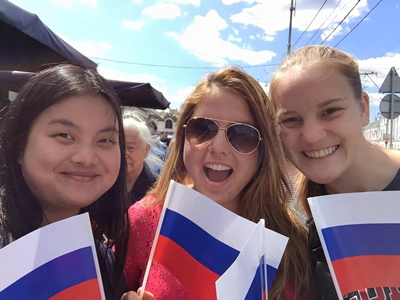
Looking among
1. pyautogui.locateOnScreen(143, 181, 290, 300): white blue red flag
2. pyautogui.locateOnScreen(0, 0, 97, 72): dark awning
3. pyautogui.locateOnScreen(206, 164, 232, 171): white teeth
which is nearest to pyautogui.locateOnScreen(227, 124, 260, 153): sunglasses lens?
pyautogui.locateOnScreen(206, 164, 232, 171): white teeth

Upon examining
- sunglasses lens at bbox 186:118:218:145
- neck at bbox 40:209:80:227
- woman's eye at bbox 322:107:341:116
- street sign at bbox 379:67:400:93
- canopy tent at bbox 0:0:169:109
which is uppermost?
canopy tent at bbox 0:0:169:109

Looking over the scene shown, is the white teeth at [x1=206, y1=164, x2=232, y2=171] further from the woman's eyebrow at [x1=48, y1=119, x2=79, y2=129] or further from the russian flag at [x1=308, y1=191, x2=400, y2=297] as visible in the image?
the woman's eyebrow at [x1=48, y1=119, x2=79, y2=129]

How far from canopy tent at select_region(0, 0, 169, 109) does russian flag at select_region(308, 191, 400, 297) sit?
3123mm

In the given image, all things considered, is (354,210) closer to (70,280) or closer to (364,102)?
(364,102)

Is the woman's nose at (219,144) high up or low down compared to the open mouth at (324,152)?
up

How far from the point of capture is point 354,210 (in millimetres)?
1262

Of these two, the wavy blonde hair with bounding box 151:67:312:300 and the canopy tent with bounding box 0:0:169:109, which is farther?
the canopy tent with bounding box 0:0:169:109

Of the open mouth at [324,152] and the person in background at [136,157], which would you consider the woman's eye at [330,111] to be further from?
the person in background at [136,157]

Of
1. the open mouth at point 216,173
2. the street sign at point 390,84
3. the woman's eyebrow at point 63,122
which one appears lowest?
the open mouth at point 216,173

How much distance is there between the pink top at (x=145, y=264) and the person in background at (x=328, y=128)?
2.21ft

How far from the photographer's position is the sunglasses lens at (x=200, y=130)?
5.86ft

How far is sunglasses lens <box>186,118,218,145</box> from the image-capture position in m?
1.79

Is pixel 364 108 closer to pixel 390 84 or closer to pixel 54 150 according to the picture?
pixel 54 150

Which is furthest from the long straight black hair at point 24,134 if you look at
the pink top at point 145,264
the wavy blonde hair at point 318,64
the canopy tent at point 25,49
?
the canopy tent at point 25,49
